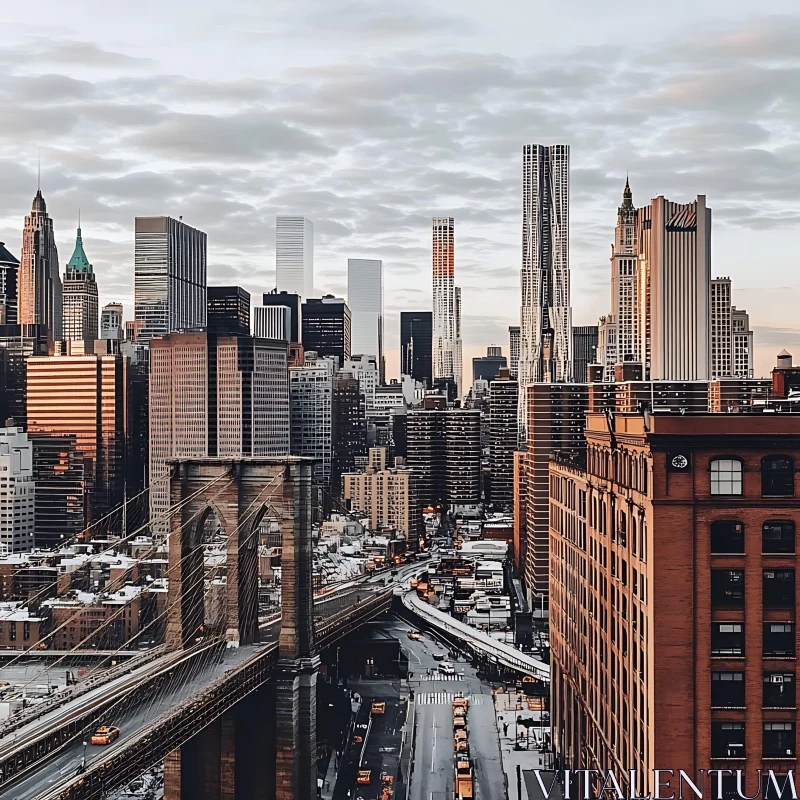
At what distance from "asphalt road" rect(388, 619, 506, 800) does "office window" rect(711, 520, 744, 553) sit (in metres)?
20.5

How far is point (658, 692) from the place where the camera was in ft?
80.6

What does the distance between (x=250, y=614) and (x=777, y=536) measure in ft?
90.4

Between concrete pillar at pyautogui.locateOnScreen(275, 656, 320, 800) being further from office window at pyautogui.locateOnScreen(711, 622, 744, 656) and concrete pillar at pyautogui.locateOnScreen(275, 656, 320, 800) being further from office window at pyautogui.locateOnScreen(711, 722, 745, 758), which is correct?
office window at pyautogui.locateOnScreen(711, 622, 744, 656)

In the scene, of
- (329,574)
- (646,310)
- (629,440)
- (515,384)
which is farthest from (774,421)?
(646,310)

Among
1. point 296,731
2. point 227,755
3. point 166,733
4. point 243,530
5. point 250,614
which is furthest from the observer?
point 250,614

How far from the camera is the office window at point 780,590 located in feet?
80.0

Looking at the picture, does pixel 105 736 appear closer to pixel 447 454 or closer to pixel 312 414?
pixel 312 414

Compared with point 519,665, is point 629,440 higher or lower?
higher

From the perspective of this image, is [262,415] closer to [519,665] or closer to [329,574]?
[329,574]

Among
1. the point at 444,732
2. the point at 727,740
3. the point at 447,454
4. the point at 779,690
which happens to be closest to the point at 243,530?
the point at 444,732

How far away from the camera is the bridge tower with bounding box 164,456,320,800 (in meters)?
42.0

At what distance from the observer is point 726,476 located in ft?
81.5

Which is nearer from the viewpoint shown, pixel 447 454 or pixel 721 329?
pixel 447 454

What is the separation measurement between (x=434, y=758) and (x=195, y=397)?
86.7m
